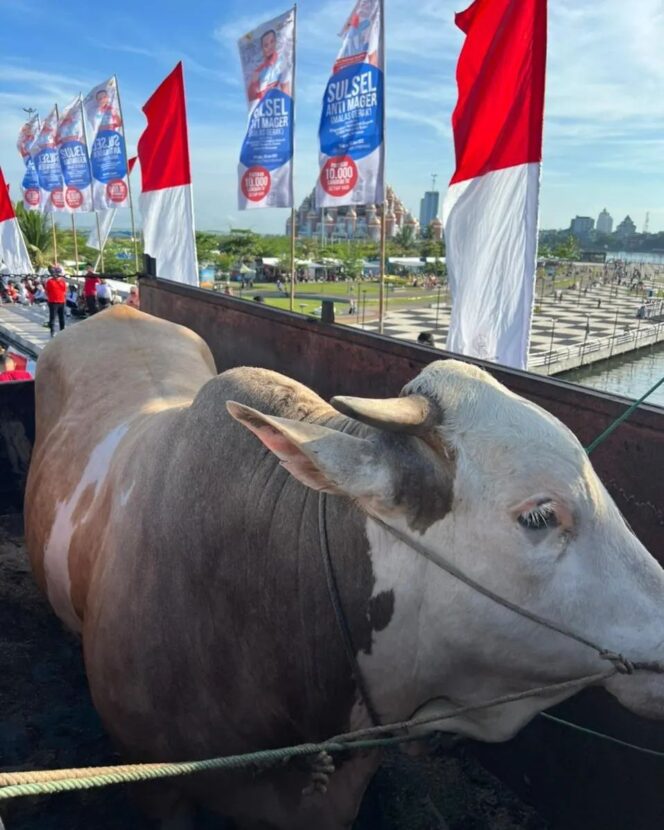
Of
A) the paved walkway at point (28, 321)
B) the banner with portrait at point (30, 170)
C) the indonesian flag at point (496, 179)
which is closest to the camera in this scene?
the indonesian flag at point (496, 179)

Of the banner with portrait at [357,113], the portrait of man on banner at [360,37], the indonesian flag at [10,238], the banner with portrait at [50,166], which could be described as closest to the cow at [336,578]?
the banner with portrait at [357,113]

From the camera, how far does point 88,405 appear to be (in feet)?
12.0

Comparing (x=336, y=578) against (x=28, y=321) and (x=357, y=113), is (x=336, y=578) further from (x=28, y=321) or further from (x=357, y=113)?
(x=28, y=321)

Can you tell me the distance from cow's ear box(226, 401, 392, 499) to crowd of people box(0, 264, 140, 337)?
536 cm

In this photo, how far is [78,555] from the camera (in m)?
3.05

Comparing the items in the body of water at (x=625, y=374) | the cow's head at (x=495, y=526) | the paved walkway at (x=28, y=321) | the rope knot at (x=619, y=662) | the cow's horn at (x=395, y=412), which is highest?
the cow's horn at (x=395, y=412)

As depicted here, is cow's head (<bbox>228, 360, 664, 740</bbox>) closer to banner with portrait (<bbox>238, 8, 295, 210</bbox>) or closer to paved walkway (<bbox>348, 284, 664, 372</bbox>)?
banner with portrait (<bbox>238, 8, 295, 210</bbox>)

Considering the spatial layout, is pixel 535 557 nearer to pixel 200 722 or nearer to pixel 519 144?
pixel 200 722

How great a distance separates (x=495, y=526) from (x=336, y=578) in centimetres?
50

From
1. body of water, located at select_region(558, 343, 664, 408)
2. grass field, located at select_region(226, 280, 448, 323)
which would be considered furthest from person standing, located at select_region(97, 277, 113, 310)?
body of water, located at select_region(558, 343, 664, 408)

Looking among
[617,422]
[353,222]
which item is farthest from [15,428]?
[353,222]

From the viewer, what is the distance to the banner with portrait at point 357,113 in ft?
28.5

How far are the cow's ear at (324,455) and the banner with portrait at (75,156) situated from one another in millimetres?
20598

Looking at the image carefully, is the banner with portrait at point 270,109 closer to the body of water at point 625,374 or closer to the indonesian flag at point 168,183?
the indonesian flag at point 168,183
